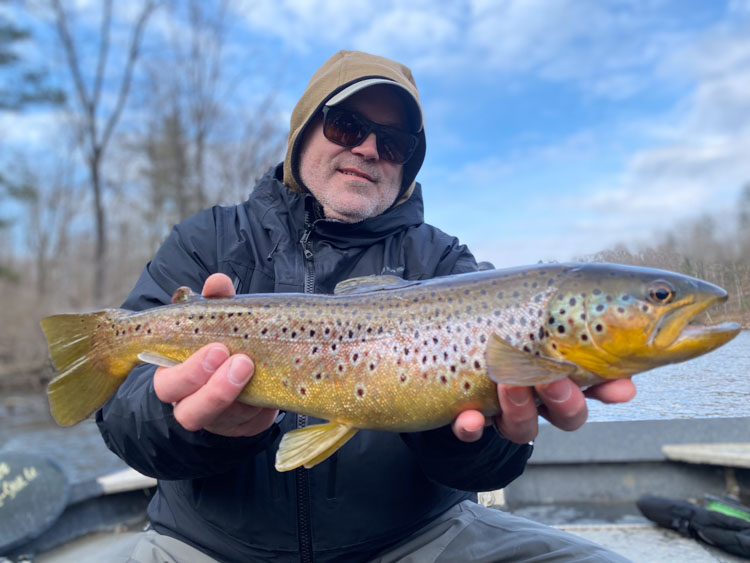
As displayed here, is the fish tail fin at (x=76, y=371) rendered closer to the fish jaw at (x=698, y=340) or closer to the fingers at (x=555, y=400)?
the fingers at (x=555, y=400)

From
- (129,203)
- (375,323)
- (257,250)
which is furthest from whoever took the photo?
(129,203)

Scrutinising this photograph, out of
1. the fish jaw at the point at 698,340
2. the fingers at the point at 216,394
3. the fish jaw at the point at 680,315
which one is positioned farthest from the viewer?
the fingers at the point at 216,394

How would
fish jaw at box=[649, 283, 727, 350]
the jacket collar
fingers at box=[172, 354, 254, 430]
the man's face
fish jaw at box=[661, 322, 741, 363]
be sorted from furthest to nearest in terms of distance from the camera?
the man's face < the jacket collar < fingers at box=[172, 354, 254, 430] < fish jaw at box=[649, 283, 727, 350] < fish jaw at box=[661, 322, 741, 363]

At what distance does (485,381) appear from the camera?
6.67 ft

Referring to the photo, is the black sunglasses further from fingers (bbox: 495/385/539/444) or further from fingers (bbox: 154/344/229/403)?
fingers (bbox: 495/385/539/444)

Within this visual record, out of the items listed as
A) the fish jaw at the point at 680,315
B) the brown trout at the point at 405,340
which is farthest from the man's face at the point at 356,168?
the fish jaw at the point at 680,315

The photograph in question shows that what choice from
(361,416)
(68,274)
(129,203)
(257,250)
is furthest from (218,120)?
(361,416)

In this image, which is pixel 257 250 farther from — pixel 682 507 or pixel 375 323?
pixel 682 507

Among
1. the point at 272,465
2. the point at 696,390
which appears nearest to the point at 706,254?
the point at 696,390

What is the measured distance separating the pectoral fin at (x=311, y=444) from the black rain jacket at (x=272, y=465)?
215 millimetres

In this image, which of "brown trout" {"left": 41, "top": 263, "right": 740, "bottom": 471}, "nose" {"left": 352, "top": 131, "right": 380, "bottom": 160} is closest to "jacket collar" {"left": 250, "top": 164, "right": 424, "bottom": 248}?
"nose" {"left": 352, "top": 131, "right": 380, "bottom": 160}

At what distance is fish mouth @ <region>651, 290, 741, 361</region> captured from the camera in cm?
184

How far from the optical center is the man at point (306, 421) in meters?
2.20

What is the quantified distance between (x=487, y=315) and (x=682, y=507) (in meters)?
3.11
